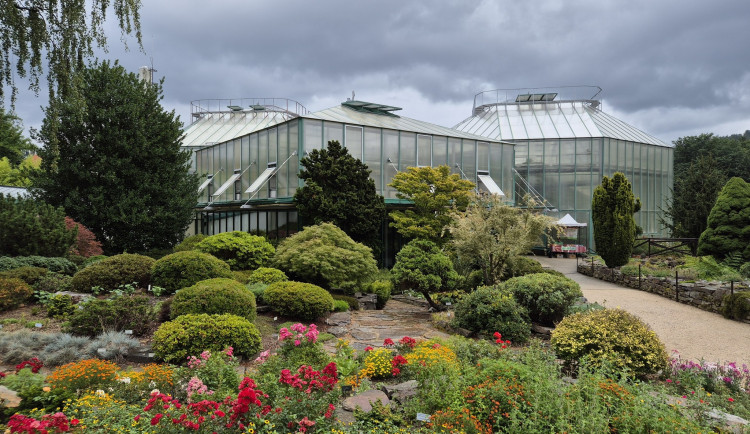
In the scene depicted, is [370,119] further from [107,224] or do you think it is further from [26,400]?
[26,400]

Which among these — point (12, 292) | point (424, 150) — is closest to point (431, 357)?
point (12, 292)

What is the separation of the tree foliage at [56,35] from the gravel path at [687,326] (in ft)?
31.1

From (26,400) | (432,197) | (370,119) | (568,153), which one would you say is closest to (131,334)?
(26,400)

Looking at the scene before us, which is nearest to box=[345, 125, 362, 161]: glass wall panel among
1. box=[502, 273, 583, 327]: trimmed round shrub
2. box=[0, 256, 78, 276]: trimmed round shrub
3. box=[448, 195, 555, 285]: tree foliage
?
box=[448, 195, 555, 285]: tree foliage

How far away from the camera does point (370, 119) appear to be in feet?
67.2

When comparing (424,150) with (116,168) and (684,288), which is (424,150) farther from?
(116,168)

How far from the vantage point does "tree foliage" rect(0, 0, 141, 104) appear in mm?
6902

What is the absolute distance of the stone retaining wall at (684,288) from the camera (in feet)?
36.6

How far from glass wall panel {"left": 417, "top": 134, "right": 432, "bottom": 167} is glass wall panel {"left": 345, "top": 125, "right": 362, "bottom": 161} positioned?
2853 mm

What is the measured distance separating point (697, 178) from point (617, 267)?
31.5 ft

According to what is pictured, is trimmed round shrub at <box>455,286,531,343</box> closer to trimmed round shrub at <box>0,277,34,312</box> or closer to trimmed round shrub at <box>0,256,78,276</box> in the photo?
trimmed round shrub at <box>0,277,34,312</box>

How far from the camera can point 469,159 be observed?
2133cm

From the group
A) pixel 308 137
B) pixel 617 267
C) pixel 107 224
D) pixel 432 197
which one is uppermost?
pixel 308 137

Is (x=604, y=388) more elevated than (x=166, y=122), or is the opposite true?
(x=166, y=122)
